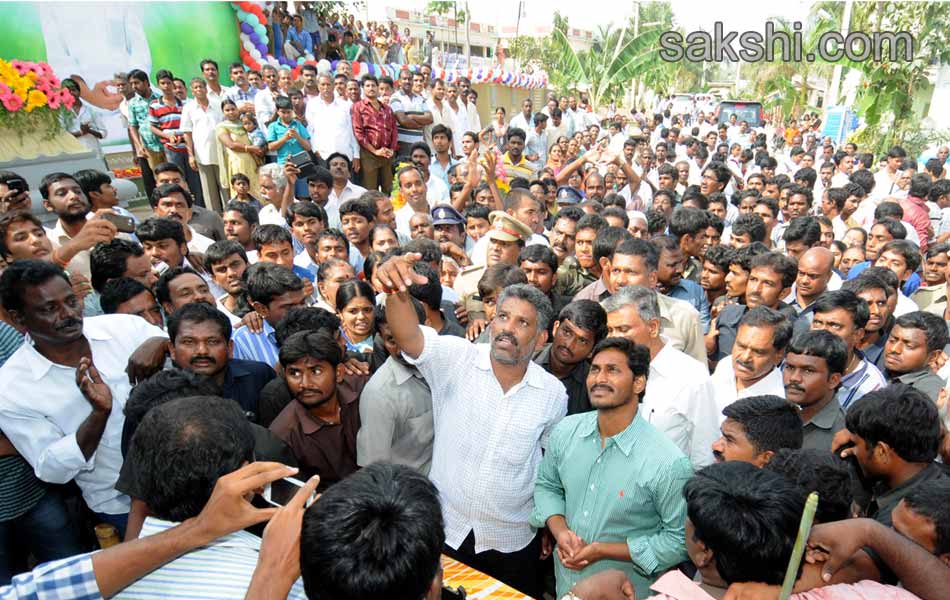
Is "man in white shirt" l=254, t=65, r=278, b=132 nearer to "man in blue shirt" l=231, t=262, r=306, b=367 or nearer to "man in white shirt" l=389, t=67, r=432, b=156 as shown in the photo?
"man in white shirt" l=389, t=67, r=432, b=156

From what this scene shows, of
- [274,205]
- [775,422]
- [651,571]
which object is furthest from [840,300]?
[274,205]

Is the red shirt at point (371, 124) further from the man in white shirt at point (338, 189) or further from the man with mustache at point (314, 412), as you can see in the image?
the man with mustache at point (314, 412)

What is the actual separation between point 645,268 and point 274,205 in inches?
181

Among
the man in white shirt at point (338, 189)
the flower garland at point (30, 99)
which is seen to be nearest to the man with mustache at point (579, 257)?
the man in white shirt at point (338, 189)

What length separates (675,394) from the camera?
281 cm

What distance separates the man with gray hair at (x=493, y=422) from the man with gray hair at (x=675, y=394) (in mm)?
470

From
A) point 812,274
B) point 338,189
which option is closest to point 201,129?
point 338,189

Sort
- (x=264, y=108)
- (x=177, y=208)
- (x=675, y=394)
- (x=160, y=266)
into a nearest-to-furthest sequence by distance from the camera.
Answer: (x=675, y=394)
(x=160, y=266)
(x=177, y=208)
(x=264, y=108)

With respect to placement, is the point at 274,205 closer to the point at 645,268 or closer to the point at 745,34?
the point at 645,268

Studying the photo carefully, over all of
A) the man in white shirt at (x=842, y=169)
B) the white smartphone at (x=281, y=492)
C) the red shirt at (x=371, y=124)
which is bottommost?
the man in white shirt at (x=842, y=169)

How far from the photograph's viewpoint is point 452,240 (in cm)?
591

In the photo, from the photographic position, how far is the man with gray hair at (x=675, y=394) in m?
2.79

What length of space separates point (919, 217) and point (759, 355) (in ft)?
21.4

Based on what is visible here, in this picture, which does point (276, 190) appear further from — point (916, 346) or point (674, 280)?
point (916, 346)
